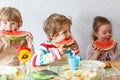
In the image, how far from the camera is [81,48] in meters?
2.68

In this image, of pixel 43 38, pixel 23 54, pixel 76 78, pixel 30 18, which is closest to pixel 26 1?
pixel 30 18

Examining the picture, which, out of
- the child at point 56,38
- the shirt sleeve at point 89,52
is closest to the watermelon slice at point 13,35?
the child at point 56,38

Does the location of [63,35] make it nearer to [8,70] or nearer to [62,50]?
[62,50]

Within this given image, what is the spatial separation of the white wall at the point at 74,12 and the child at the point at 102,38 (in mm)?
62

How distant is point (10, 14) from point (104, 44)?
0.89 metres

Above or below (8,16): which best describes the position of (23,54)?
below

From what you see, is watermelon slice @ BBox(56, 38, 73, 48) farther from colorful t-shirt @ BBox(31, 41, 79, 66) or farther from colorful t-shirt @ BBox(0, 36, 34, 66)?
colorful t-shirt @ BBox(0, 36, 34, 66)

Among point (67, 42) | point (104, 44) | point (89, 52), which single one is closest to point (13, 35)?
point (67, 42)

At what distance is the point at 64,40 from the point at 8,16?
506 mm

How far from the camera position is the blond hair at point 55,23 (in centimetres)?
236

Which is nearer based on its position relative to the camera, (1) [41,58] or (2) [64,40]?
(1) [41,58]

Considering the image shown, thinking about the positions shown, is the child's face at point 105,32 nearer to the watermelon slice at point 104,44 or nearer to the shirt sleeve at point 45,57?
the watermelon slice at point 104,44

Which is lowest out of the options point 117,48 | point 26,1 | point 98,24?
point 117,48

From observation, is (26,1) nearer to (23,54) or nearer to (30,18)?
(30,18)
